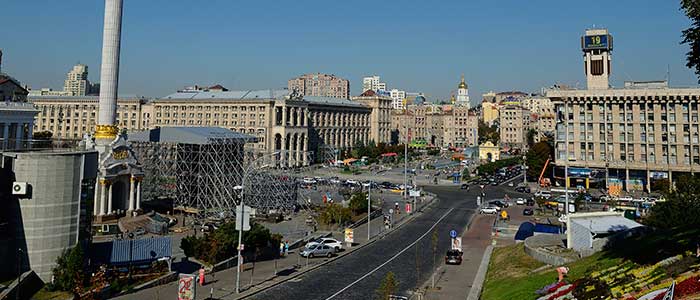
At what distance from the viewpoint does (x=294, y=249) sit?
127ft

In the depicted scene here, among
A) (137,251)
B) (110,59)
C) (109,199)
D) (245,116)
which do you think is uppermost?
(245,116)

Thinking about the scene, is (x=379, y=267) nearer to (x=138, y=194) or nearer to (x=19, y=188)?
(x=19, y=188)

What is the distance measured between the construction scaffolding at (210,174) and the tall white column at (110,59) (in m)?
8.17

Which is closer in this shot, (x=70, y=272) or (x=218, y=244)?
(x=70, y=272)

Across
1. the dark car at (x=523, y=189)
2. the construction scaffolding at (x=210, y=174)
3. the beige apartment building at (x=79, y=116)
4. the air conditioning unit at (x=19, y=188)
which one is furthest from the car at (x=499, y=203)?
the beige apartment building at (x=79, y=116)

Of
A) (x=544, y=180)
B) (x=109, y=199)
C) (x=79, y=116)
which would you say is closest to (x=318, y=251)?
(x=109, y=199)

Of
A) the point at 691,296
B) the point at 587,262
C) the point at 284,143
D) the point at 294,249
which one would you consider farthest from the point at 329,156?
the point at 691,296

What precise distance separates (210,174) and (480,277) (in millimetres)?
34679

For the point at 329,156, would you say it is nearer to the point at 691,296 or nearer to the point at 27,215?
the point at 27,215

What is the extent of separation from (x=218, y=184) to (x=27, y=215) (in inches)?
1253

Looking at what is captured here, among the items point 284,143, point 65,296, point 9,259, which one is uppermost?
point 284,143

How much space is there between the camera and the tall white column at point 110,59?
162 feet

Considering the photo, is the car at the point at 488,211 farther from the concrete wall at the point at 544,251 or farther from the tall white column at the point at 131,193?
the tall white column at the point at 131,193

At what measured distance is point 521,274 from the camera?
27.6 meters
